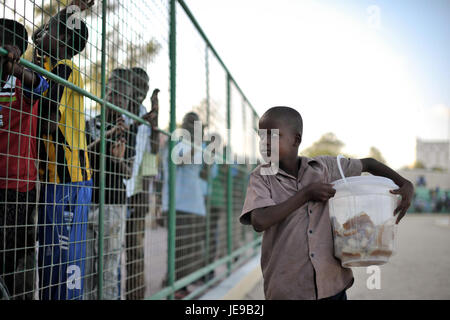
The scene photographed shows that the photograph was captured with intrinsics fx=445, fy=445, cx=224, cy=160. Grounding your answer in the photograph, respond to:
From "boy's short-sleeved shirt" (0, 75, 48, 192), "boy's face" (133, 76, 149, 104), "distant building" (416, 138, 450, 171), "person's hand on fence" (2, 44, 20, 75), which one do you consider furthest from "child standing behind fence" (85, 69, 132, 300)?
"distant building" (416, 138, 450, 171)

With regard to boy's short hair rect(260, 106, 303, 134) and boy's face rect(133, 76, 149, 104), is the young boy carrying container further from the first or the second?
boy's face rect(133, 76, 149, 104)

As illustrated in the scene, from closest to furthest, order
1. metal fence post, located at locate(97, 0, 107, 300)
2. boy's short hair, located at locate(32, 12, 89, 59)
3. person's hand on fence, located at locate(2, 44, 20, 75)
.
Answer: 1. person's hand on fence, located at locate(2, 44, 20, 75)
2. boy's short hair, located at locate(32, 12, 89, 59)
3. metal fence post, located at locate(97, 0, 107, 300)

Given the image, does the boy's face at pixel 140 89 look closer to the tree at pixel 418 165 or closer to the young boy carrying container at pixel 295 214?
the young boy carrying container at pixel 295 214

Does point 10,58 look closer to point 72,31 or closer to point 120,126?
point 72,31

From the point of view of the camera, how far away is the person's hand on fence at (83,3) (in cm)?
256

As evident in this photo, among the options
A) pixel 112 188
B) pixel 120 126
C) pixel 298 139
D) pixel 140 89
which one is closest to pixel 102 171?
pixel 112 188

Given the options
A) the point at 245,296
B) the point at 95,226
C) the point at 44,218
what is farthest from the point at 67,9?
the point at 245,296

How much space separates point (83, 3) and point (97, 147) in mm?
949

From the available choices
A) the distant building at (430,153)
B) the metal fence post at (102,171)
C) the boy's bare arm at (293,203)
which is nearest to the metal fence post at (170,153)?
the metal fence post at (102,171)

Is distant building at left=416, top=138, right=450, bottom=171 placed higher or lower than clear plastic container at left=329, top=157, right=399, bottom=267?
higher

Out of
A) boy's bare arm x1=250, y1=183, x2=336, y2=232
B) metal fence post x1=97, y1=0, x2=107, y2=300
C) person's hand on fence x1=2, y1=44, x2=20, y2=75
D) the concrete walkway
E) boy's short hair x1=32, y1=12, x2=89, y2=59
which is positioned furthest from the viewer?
the concrete walkway

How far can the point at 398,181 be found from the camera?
7.35 feet

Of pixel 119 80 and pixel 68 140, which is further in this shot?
pixel 119 80

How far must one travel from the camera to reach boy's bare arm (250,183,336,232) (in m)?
2.02
